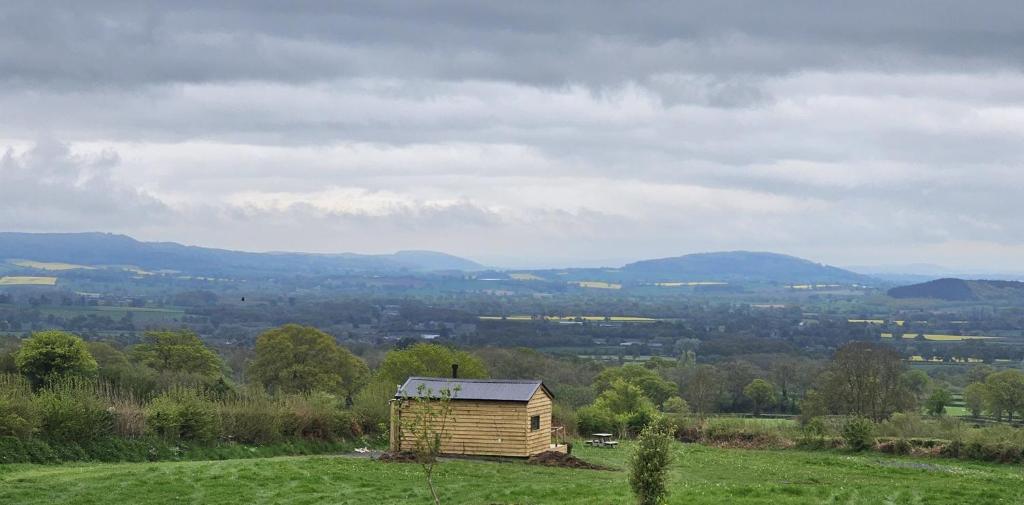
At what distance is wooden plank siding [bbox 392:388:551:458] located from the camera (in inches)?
1580

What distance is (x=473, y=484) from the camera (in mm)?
31062

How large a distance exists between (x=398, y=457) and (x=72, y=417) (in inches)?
403

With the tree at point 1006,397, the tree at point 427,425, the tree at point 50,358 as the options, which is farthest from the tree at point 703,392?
the tree at point 427,425

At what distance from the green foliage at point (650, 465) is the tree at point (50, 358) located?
35.6 meters

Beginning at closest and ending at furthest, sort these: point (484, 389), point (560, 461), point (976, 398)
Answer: point (560, 461)
point (484, 389)
point (976, 398)

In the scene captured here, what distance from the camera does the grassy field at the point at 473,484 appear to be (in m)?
26.8

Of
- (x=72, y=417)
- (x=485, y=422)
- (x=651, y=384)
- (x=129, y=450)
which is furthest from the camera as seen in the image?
(x=651, y=384)

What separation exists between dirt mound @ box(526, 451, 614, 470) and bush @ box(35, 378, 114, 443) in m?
13.9

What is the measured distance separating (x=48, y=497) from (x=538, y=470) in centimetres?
1478

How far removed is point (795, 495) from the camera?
27.0 metres

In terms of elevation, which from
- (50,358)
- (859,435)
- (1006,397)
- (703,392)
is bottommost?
(703,392)

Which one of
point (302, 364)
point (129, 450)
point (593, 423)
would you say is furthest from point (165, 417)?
point (302, 364)

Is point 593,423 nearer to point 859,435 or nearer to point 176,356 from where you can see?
point 859,435

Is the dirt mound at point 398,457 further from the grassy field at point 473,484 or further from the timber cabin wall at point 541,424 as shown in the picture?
the timber cabin wall at point 541,424
